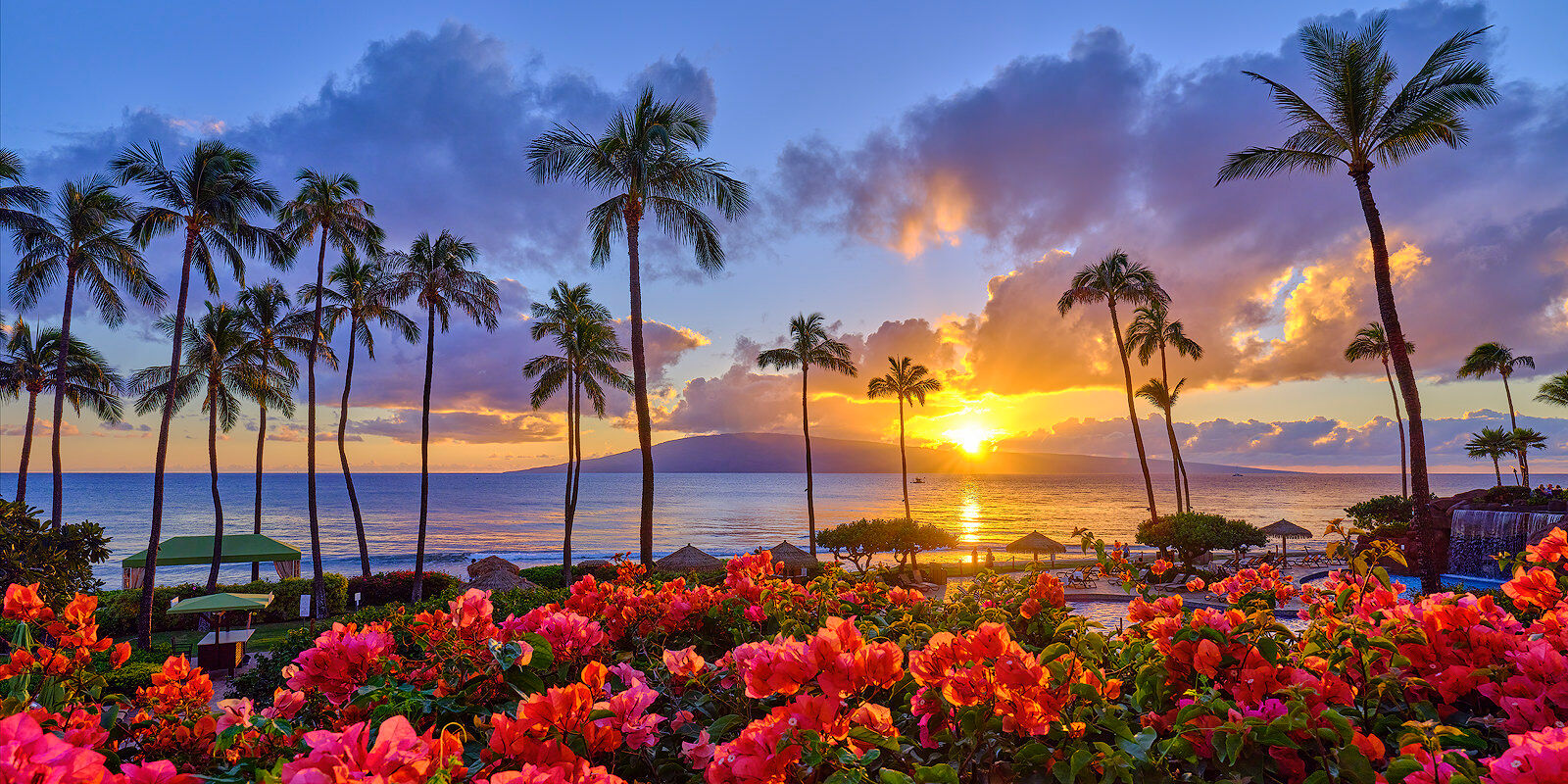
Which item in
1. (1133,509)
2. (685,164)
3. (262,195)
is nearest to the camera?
(685,164)

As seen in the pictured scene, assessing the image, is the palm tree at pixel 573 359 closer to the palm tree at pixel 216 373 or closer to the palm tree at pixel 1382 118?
the palm tree at pixel 216 373

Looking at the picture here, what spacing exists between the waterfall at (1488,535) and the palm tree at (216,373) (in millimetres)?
36150

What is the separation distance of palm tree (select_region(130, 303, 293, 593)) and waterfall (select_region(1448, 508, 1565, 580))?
119 feet

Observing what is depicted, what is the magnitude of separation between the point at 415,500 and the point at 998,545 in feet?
291

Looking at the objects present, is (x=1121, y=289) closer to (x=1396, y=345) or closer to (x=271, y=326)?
(x=1396, y=345)

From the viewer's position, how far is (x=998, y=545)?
173 feet

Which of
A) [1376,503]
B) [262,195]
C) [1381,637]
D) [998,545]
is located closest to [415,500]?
[998,545]

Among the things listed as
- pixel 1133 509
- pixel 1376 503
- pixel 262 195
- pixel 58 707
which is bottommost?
pixel 1133 509

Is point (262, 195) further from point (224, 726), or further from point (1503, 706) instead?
point (1503, 706)

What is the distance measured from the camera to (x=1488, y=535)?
60.6 feet

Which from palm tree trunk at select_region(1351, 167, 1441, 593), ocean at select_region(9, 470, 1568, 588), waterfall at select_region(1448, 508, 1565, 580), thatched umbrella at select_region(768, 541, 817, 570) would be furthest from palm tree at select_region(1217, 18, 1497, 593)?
ocean at select_region(9, 470, 1568, 588)

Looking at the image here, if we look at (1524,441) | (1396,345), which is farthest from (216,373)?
(1524,441)

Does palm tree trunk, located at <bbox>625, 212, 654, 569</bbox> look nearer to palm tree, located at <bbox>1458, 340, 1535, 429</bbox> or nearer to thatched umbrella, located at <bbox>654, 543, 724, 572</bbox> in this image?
thatched umbrella, located at <bbox>654, 543, 724, 572</bbox>

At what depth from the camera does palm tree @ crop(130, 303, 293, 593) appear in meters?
22.5
